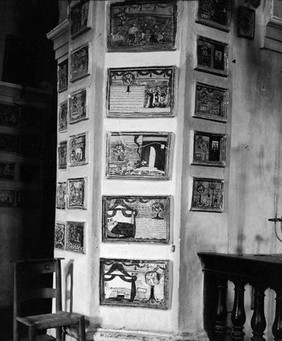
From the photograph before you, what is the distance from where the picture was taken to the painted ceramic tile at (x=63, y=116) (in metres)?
3.70

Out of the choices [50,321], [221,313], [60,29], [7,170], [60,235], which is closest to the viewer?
[50,321]

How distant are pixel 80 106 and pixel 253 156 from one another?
1.38 meters

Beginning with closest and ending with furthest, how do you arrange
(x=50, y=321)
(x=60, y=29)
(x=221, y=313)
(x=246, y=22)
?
(x=50, y=321), (x=221, y=313), (x=246, y=22), (x=60, y=29)

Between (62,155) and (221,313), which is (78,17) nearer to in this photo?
(62,155)

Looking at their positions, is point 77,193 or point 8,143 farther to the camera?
point 8,143

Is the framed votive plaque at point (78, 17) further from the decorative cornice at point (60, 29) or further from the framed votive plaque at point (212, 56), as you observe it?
the framed votive plaque at point (212, 56)

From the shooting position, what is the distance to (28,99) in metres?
5.40

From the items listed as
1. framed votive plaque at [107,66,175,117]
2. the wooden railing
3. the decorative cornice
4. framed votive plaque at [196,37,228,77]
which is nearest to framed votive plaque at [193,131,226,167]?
framed votive plaque at [107,66,175,117]

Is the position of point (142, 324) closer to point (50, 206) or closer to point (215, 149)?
point (215, 149)

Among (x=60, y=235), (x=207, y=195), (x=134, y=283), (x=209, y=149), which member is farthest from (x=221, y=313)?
(x=60, y=235)

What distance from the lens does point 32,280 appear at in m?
3.20

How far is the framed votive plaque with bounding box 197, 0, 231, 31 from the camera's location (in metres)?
3.11

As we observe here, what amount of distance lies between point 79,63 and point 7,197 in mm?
2499

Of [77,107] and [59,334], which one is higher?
[77,107]
